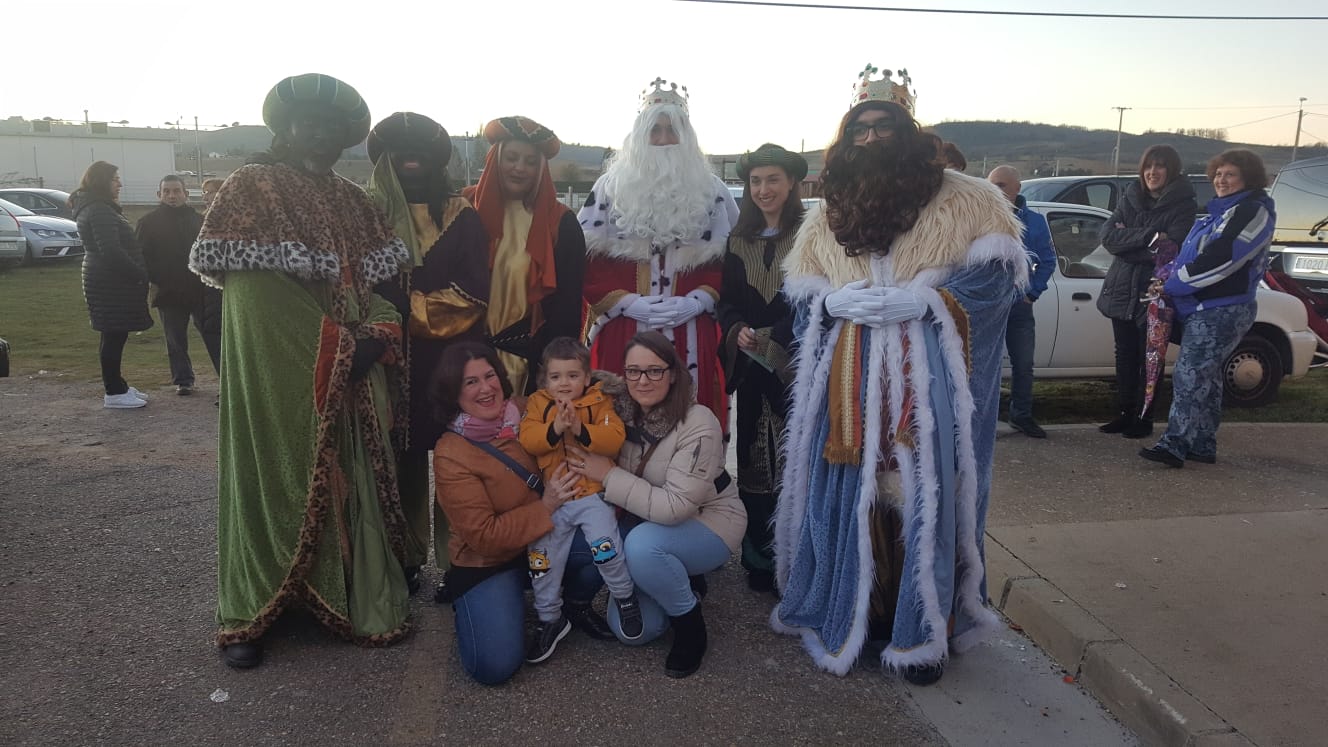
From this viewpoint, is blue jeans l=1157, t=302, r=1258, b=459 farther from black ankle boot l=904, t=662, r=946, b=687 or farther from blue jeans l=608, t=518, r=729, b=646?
blue jeans l=608, t=518, r=729, b=646

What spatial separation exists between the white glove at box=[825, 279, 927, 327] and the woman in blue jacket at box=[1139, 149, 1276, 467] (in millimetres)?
3246

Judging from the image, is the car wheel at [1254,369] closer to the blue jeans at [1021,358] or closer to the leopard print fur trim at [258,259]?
the blue jeans at [1021,358]

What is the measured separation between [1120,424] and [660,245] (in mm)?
4089

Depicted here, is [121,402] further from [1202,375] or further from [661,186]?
[1202,375]

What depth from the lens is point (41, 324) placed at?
1117 cm

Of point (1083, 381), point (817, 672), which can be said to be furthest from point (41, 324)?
point (1083, 381)

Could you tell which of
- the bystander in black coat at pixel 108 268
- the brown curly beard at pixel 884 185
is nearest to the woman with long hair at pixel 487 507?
the brown curly beard at pixel 884 185

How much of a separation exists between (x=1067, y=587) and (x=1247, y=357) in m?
4.93

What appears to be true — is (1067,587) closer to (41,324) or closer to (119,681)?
(119,681)

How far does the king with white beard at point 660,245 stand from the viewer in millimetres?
3770

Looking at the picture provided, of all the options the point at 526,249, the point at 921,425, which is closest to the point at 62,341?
the point at 526,249

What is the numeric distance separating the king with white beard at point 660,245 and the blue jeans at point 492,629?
112 centimetres

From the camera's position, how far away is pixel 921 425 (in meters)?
2.97

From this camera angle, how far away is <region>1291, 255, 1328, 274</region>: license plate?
899cm
